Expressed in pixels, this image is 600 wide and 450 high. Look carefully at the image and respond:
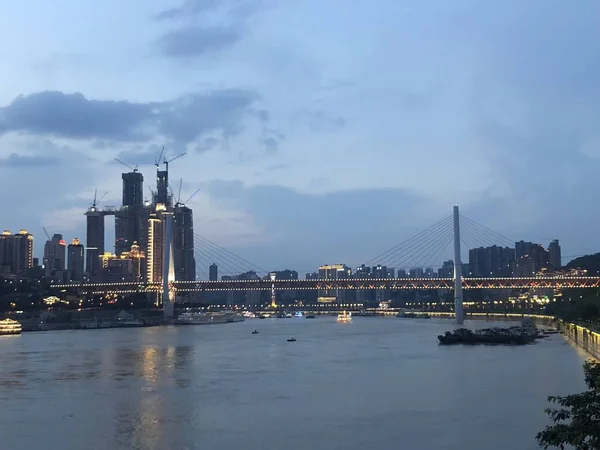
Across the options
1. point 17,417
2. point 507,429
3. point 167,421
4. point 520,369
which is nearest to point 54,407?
point 17,417

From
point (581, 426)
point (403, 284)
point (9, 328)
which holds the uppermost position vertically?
point (403, 284)

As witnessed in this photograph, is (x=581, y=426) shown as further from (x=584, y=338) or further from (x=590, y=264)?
(x=590, y=264)

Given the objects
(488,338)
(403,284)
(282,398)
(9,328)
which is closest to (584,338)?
(488,338)

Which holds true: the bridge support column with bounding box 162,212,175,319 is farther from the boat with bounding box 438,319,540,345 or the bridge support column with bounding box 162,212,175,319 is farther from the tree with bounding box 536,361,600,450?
the tree with bounding box 536,361,600,450

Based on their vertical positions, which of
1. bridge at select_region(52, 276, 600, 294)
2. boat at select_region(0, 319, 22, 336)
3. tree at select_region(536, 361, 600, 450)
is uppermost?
bridge at select_region(52, 276, 600, 294)

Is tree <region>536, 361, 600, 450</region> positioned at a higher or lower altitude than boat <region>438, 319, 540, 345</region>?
higher

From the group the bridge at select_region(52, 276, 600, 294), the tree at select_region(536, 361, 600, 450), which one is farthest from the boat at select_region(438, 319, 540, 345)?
the tree at select_region(536, 361, 600, 450)

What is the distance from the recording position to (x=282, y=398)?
54.4ft

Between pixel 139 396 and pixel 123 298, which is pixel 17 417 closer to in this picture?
pixel 139 396

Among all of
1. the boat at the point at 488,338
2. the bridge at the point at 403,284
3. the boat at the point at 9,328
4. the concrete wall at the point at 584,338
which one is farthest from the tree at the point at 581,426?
the boat at the point at 9,328

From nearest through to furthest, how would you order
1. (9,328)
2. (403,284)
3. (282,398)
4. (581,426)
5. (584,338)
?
(581,426) → (282,398) → (584,338) → (9,328) → (403,284)

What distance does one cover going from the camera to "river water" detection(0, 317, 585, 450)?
12.3 metres

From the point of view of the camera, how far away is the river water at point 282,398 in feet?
40.2

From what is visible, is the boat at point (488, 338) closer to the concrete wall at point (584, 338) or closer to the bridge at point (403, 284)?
the concrete wall at point (584, 338)
